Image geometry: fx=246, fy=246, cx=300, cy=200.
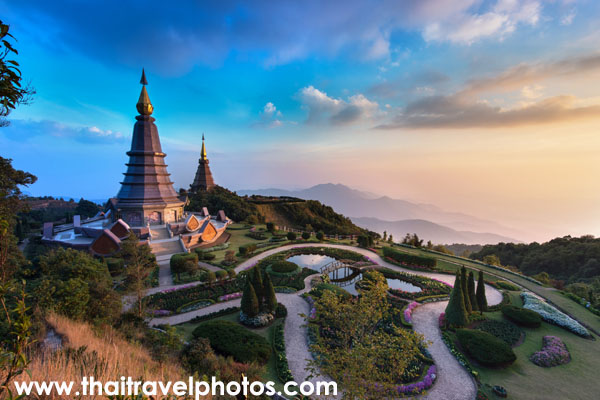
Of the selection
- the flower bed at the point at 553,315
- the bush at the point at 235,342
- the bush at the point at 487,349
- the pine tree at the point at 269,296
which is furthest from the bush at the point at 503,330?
the bush at the point at 235,342

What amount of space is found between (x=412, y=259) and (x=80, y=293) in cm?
2828

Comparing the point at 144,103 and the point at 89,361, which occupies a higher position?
the point at 144,103

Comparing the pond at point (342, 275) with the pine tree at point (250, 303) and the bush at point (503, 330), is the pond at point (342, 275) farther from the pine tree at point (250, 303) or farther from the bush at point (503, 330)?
the pine tree at point (250, 303)

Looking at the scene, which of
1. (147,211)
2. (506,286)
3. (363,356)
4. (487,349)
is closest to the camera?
(363,356)

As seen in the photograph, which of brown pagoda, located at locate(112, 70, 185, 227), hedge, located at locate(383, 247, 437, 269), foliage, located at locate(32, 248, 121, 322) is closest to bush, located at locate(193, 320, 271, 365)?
foliage, located at locate(32, 248, 121, 322)

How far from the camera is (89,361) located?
6.60 metres

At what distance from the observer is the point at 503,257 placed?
42.3 meters

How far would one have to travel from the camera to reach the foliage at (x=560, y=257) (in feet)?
102

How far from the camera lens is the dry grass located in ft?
17.3

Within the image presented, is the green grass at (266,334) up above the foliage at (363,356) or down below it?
below

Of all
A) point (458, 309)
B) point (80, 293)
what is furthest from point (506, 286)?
point (80, 293)

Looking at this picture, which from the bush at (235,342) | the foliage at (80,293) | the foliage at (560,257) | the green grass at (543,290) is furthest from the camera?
the foliage at (560,257)

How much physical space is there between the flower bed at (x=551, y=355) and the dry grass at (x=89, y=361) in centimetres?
1751

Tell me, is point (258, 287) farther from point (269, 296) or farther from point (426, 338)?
point (426, 338)
